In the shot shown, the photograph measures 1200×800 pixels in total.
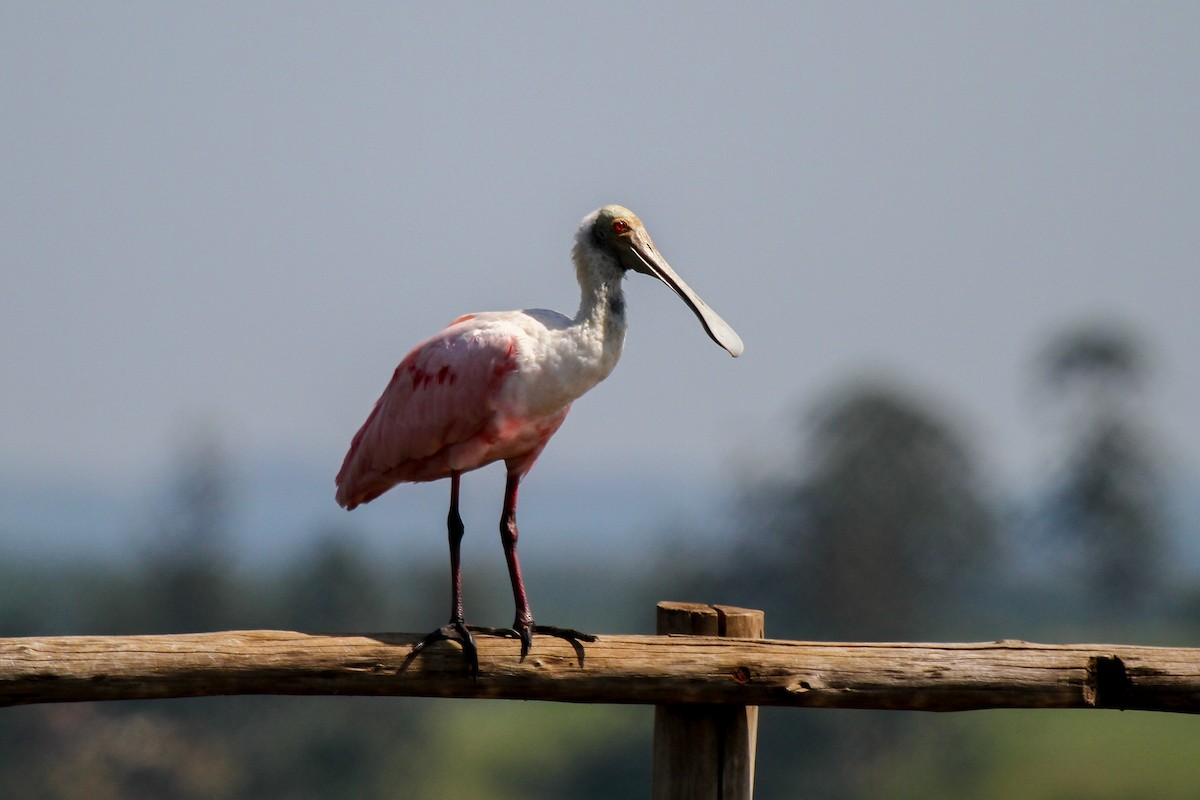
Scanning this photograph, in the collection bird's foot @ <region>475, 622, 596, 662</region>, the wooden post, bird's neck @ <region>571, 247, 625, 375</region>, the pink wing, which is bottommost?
the wooden post

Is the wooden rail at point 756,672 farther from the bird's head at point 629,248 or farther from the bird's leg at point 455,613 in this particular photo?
the bird's head at point 629,248

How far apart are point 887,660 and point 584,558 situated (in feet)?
273

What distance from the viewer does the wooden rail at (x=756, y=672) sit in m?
4.34

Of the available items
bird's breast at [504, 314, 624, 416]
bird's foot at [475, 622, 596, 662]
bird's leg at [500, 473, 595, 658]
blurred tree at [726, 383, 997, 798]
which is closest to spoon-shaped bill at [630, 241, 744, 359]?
bird's breast at [504, 314, 624, 416]

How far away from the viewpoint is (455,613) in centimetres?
486

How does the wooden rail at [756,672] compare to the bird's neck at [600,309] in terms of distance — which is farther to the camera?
the bird's neck at [600,309]

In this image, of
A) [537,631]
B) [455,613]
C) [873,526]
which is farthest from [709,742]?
[873,526]

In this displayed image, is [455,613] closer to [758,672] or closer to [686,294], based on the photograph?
[758,672]

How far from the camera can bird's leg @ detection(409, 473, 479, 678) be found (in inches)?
179

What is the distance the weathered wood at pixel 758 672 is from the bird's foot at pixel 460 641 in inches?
1.2

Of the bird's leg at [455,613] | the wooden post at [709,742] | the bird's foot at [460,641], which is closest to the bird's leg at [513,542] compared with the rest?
the bird's leg at [455,613]

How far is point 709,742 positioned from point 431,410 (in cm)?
141

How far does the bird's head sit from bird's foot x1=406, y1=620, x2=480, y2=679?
1.31m

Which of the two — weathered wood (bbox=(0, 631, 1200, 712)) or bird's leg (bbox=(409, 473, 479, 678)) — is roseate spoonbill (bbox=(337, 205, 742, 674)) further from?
weathered wood (bbox=(0, 631, 1200, 712))
